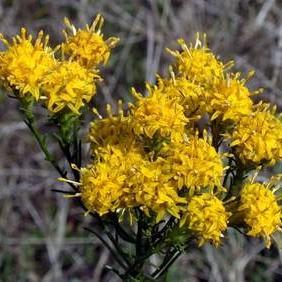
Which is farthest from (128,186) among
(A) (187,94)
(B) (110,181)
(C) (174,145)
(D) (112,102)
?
(D) (112,102)

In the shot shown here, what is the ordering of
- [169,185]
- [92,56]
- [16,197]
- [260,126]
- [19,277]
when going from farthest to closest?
1. [16,197]
2. [19,277]
3. [92,56]
4. [260,126]
5. [169,185]

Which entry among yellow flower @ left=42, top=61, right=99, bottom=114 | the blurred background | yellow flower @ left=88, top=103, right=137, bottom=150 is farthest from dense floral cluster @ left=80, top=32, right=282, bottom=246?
the blurred background

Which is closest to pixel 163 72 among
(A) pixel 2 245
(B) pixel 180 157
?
(A) pixel 2 245

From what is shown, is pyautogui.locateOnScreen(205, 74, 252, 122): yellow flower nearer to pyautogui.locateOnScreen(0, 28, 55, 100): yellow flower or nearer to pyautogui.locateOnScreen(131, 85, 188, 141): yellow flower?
pyautogui.locateOnScreen(131, 85, 188, 141): yellow flower

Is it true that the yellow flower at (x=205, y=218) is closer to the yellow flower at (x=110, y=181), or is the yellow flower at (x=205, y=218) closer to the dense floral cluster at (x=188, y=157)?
the dense floral cluster at (x=188, y=157)

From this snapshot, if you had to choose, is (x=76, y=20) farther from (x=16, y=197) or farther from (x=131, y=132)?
(x=131, y=132)
